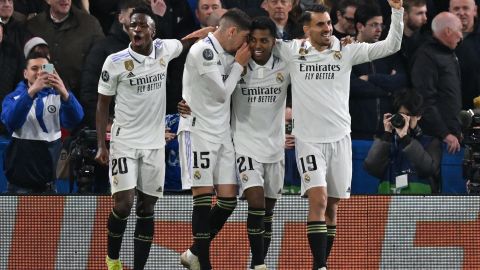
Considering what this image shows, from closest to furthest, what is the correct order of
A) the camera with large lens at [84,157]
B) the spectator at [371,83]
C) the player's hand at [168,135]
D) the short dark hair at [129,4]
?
the camera with large lens at [84,157], the player's hand at [168,135], the spectator at [371,83], the short dark hair at [129,4]

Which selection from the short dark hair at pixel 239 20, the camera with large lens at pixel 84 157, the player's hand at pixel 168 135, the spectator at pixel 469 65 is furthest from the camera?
the spectator at pixel 469 65

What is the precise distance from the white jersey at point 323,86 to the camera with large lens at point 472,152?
1744 mm

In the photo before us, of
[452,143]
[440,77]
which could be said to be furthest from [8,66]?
[452,143]

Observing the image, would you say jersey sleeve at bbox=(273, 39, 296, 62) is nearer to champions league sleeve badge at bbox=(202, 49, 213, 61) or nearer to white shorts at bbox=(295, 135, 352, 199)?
champions league sleeve badge at bbox=(202, 49, 213, 61)

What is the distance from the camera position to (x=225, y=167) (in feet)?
50.3

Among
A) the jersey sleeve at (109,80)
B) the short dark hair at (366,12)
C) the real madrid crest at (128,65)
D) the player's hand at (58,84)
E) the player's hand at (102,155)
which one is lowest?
the player's hand at (102,155)

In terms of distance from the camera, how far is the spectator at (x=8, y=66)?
1750 centimetres

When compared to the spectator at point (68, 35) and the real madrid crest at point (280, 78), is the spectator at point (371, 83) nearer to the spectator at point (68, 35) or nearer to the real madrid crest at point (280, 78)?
the real madrid crest at point (280, 78)

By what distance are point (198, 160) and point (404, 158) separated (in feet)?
7.74

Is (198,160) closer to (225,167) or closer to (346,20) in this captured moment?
(225,167)

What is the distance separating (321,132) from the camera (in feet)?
49.6

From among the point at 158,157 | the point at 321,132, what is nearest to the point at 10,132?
the point at 158,157

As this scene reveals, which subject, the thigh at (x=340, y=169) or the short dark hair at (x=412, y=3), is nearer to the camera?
the thigh at (x=340, y=169)

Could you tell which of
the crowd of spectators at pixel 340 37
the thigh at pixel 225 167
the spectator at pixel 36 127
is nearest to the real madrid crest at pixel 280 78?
the thigh at pixel 225 167
